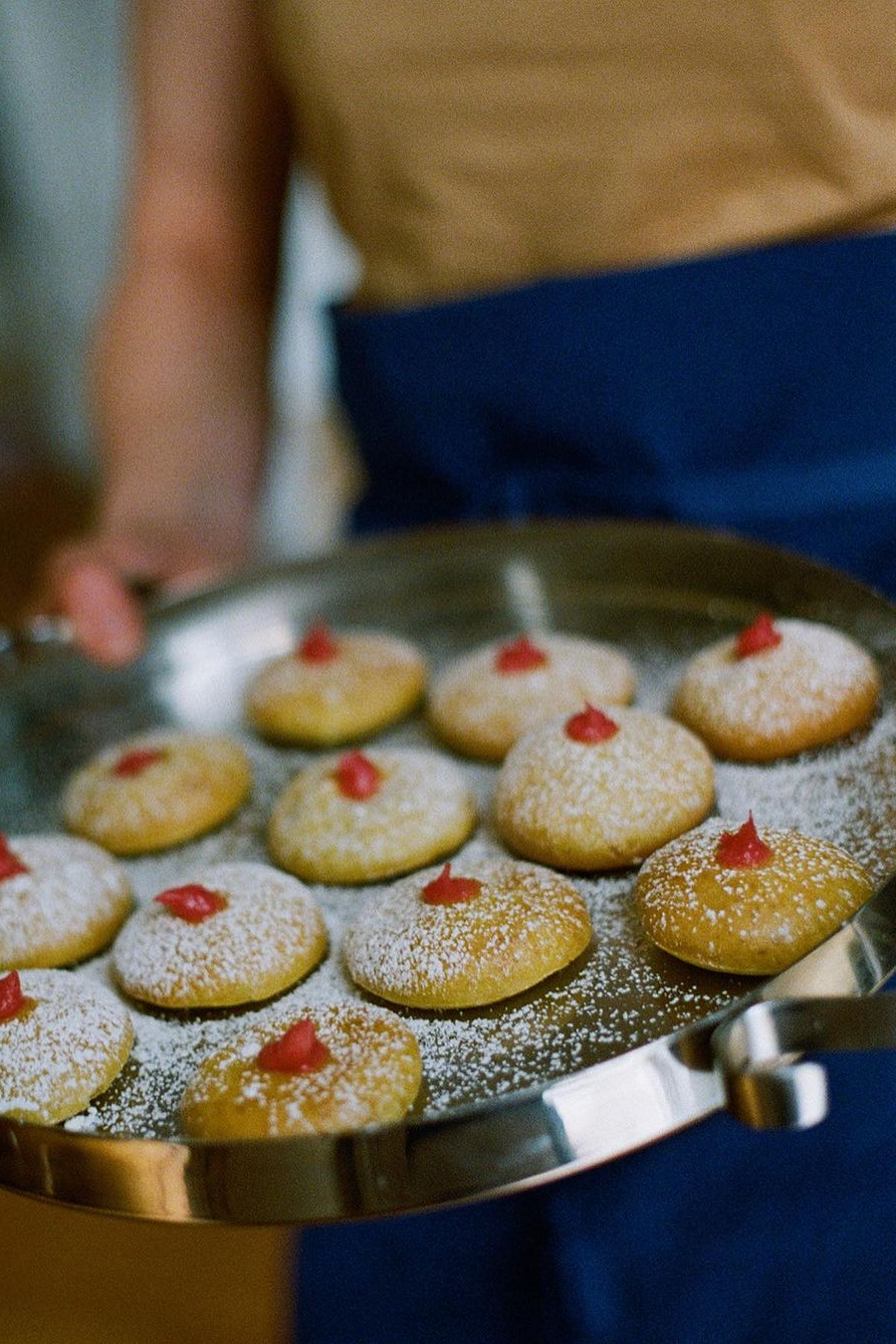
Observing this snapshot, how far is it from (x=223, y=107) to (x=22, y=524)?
2.83 meters

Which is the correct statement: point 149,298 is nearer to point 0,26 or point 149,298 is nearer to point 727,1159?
point 727,1159

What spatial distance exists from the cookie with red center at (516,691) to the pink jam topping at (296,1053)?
41cm

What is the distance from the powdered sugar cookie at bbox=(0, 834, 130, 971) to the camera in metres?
0.92

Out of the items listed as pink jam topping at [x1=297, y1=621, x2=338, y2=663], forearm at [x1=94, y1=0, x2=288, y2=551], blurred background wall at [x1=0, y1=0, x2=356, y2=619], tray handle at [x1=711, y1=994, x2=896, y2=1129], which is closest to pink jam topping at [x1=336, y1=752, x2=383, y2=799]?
pink jam topping at [x1=297, y1=621, x2=338, y2=663]

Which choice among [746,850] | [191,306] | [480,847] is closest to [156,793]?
[480,847]

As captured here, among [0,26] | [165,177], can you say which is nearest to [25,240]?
[0,26]

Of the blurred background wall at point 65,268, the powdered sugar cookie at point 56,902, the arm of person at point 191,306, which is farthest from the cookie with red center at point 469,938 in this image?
the blurred background wall at point 65,268

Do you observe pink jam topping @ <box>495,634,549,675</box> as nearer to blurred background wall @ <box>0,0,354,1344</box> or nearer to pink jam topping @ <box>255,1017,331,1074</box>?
pink jam topping @ <box>255,1017,331,1074</box>

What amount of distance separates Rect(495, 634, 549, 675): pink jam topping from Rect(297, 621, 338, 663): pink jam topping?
18 centimetres

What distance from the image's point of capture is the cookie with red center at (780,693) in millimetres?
959

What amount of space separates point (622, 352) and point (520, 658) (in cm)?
29

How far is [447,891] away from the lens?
2.79ft

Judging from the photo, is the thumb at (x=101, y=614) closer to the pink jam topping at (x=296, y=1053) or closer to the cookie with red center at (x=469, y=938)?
the cookie with red center at (x=469, y=938)

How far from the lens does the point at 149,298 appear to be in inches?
62.6
